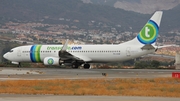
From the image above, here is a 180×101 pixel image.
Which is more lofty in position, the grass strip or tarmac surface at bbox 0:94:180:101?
the grass strip

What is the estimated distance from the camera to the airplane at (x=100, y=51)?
6519 cm

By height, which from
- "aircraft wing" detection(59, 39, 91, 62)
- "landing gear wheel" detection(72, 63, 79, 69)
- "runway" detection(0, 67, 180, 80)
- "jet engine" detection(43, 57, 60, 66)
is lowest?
"runway" detection(0, 67, 180, 80)

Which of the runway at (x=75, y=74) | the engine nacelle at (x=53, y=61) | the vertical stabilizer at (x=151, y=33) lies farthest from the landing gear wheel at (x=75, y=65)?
the runway at (x=75, y=74)

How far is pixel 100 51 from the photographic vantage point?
66.9m

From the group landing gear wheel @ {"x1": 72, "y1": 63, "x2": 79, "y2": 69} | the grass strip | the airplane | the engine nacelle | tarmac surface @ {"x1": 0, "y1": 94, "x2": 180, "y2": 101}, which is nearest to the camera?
tarmac surface @ {"x1": 0, "y1": 94, "x2": 180, "y2": 101}

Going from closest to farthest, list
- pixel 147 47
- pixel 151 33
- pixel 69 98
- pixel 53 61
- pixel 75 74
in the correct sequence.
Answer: pixel 69 98 < pixel 75 74 < pixel 147 47 < pixel 151 33 < pixel 53 61

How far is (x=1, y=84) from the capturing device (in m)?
36.0

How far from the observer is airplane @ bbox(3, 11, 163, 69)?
65188 millimetres

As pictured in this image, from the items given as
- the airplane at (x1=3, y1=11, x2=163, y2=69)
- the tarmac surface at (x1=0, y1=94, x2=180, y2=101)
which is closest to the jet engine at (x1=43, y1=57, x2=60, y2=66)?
the airplane at (x1=3, y1=11, x2=163, y2=69)

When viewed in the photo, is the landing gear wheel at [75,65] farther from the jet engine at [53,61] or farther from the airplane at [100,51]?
the jet engine at [53,61]

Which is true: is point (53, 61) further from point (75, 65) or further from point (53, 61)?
point (75, 65)

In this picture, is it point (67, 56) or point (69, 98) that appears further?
point (67, 56)

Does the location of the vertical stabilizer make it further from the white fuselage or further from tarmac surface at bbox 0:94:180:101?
tarmac surface at bbox 0:94:180:101

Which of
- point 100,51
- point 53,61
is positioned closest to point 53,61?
point 53,61
